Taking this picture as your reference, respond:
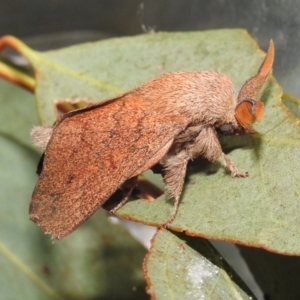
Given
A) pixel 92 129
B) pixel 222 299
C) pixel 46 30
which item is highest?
pixel 92 129

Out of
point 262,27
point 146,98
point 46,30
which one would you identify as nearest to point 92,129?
point 146,98

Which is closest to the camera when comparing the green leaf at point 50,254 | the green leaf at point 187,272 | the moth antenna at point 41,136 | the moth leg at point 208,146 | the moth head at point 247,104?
the green leaf at point 187,272

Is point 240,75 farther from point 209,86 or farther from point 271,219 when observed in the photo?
point 271,219

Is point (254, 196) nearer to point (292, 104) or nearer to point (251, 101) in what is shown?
point (251, 101)

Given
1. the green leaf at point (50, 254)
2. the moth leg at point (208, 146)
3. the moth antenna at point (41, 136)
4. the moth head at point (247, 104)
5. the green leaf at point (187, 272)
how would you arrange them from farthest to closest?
the green leaf at point (50, 254) < the moth antenna at point (41, 136) < the moth leg at point (208, 146) < the moth head at point (247, 104) < the green leaf at point (187, 272)

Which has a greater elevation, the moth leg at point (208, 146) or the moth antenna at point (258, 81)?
the moth antenna at point (258, 81)

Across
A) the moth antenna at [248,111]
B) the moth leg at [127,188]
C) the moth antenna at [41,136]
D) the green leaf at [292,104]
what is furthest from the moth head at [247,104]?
the moth antenna at [41,136]

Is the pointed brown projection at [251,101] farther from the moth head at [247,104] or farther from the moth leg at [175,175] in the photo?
the moth leg at [175,175]

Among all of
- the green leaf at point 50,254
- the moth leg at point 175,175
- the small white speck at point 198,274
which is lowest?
the green leaf at point 50,254
